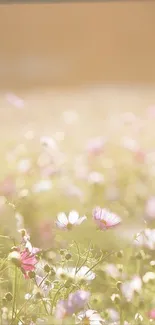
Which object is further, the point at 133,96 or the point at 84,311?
the point at 133,96

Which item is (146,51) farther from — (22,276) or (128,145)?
(22,276)

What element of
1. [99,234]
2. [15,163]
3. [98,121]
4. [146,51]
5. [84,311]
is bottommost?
[84,311]

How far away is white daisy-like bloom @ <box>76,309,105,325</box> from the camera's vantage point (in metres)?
1.43

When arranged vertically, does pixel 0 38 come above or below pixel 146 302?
above

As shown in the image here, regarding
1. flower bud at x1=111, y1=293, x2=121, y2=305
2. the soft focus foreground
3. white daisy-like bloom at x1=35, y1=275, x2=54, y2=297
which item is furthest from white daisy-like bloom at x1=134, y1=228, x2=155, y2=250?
white daisy-like bloom at x1=35, y1=275, x2=54, y2=297

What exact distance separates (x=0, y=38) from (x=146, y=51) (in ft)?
1.43

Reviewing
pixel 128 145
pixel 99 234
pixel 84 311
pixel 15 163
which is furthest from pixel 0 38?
pixel 84 311

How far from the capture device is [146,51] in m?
1.60

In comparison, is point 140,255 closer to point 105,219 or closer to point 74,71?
point 105,219

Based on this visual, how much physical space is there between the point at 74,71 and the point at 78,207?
40cm

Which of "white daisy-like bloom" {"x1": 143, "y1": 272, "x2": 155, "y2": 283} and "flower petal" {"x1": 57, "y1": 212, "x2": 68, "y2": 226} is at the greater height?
"flower petal" {"x1": 57, "y1": 212, "x2": 68, "y2": 226}

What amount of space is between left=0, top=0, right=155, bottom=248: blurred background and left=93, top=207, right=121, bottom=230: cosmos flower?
169 millimetres

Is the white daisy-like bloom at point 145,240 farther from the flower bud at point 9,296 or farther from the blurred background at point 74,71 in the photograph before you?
the flower bud at point 9,296

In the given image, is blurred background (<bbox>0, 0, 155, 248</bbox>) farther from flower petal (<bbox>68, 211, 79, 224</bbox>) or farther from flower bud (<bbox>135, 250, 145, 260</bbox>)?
flower bud (<bbox>135, 250, 145, 260</bbox>)
